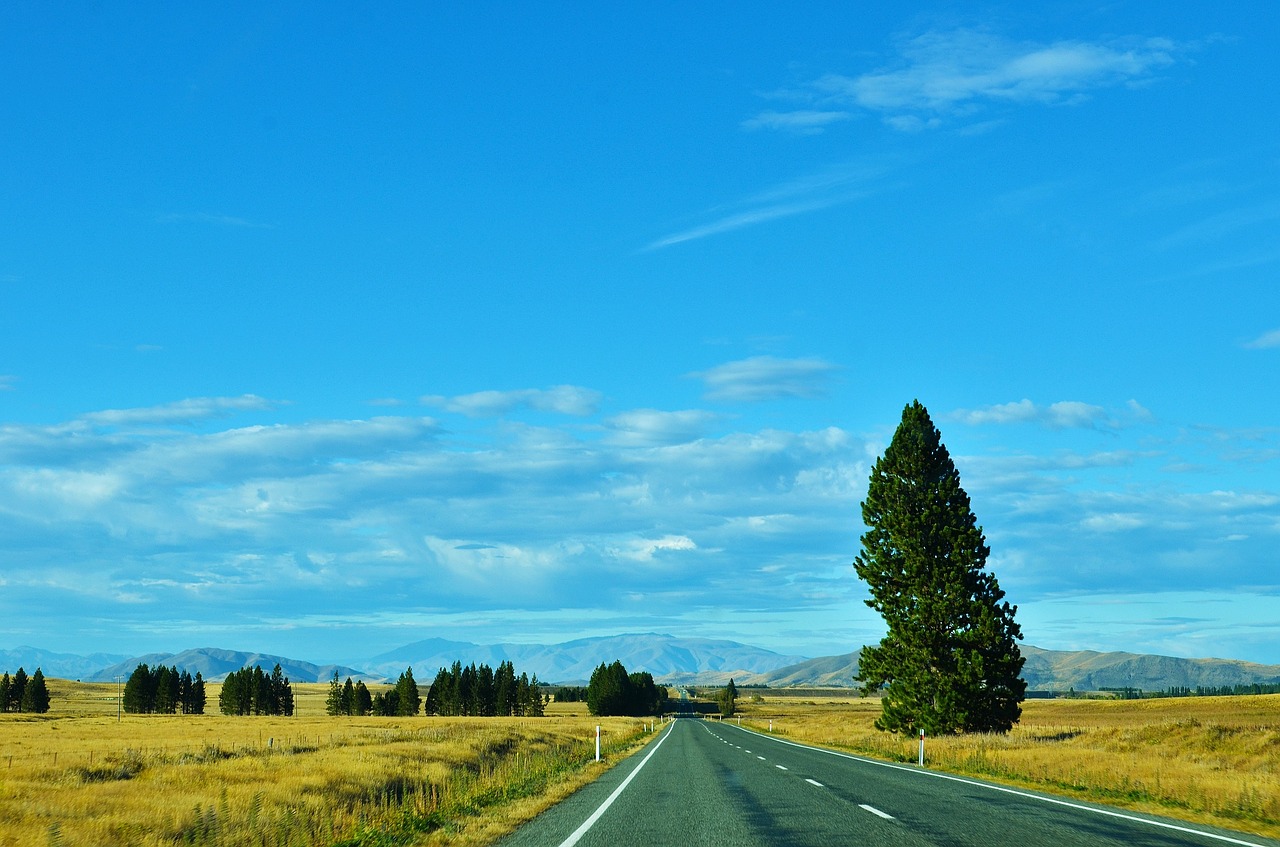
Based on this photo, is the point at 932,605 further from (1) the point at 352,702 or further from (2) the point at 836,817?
(1) the point at 352,702

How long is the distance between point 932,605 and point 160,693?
6189 inches

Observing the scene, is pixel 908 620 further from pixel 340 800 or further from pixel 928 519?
pixel 340 800

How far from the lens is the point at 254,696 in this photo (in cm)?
17200

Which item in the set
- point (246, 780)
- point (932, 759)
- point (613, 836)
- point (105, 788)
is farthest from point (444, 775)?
point (613, 836)

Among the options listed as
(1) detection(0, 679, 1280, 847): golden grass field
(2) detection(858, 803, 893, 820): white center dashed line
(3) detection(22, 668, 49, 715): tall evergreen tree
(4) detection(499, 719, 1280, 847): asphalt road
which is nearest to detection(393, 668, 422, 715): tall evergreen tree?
(3) detection(22, 668, 49, 715): tall evergreen tree

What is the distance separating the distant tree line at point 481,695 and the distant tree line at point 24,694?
194 ft

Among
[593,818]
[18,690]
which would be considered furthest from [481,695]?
[593,818]

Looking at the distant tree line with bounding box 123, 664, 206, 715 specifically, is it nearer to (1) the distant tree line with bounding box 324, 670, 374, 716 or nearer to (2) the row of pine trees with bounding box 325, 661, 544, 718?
(1) the distant tree line with bounding box 324, 670, 374, 716

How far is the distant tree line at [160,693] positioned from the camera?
546 ft

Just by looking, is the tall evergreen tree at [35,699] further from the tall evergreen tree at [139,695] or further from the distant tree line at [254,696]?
the distant tree line at [254,696]

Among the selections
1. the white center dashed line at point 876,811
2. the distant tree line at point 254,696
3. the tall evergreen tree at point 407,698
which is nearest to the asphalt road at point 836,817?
the white center dashed line at point 876,811

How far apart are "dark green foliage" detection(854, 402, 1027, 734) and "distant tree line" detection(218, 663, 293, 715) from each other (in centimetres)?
14438

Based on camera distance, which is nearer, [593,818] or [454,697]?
[593,818]

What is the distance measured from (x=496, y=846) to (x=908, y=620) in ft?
111
